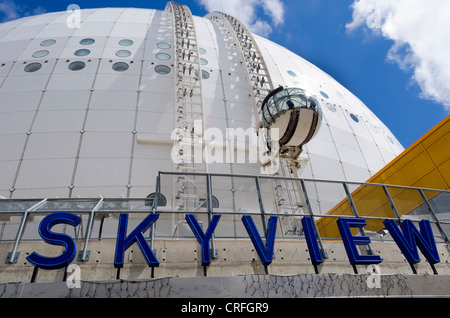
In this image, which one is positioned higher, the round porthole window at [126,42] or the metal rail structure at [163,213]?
the round porthole window at [126,42]

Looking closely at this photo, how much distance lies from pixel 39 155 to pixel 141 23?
13.9 m

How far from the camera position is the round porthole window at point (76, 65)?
18.7 metres

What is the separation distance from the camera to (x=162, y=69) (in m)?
19.5

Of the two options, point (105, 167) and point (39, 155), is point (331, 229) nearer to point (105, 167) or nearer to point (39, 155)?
point (105, 167)

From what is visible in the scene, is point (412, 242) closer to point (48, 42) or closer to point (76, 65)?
point (76, 65)

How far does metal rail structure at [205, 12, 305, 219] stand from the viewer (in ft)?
51.0

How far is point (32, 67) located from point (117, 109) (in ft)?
20.7

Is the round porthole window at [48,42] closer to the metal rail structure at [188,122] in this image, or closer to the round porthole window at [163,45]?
the round porthole window at [163,45]

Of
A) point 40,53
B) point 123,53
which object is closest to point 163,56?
point 123,53

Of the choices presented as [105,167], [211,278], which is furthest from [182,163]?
[211,278]

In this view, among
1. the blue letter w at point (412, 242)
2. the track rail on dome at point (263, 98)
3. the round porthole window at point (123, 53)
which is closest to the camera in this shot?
the blue letter w at point (412, 242)

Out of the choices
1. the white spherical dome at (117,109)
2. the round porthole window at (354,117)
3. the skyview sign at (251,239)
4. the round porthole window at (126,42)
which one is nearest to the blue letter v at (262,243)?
the skyview sign at (251,239)

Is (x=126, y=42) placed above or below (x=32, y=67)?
above

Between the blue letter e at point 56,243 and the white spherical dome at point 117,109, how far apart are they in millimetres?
6277
